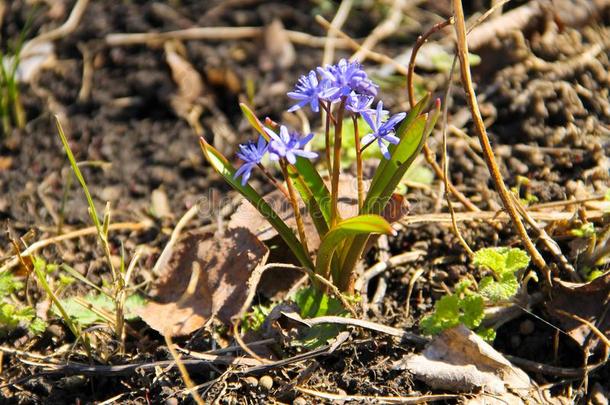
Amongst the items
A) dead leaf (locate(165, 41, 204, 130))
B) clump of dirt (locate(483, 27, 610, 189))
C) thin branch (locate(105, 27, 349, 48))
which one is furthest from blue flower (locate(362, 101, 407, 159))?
thin branch (locate(105, 27, 349, 48))

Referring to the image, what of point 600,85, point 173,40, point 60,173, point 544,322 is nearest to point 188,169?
point 60,173

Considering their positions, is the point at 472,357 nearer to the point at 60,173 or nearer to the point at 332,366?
the point at 332,366

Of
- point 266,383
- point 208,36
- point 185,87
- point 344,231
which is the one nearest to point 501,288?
point 344,231

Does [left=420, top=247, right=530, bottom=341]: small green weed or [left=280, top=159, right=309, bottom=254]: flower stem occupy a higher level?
[left=280, top=159, right=309, bottom=254]: flower stem

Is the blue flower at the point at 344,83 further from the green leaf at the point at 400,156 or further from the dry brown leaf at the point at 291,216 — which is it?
the dry brown leaf at the point at 291,216

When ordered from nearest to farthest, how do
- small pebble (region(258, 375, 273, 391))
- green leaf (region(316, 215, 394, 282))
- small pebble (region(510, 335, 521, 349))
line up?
green leaf (region(316, 215, 394, 282)) → small pebble (region(258, 375, 273, 391)) → small pebble (region(510, 335, 521, 349))

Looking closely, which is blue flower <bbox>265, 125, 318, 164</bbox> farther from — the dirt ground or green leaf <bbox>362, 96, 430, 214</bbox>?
the dirt ground

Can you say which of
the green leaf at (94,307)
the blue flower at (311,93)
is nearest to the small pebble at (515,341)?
the blue flower at (311,93)
